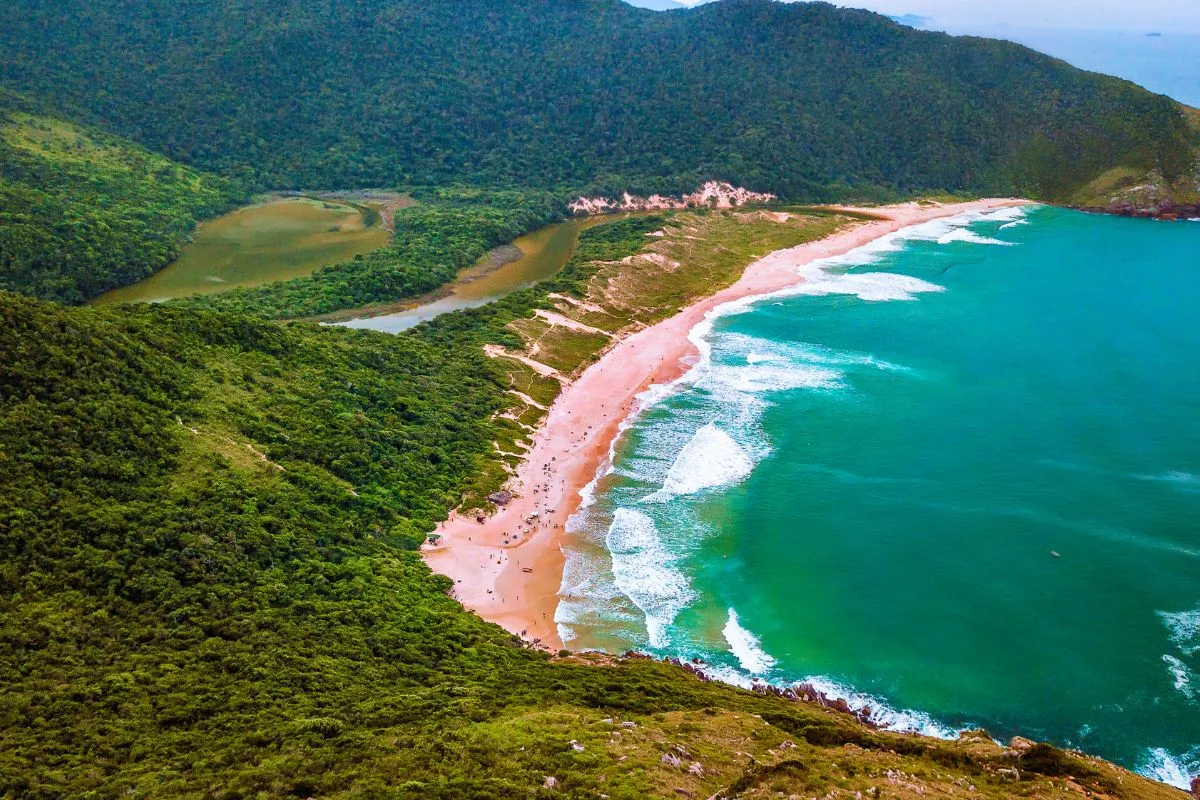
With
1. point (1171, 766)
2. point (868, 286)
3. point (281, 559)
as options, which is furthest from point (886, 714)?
point (868, 286)

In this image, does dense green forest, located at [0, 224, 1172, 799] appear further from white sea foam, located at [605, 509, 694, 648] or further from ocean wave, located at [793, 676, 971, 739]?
white sea foam, located at [605, 509, 694, 648]

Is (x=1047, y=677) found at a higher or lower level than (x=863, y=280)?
lower

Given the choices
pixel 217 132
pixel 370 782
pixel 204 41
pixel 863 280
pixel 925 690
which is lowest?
pixel 925 690

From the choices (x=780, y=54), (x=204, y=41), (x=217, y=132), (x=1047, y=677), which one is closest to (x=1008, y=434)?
(x=1047, y=677)

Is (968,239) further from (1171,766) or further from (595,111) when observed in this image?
(1171,766)

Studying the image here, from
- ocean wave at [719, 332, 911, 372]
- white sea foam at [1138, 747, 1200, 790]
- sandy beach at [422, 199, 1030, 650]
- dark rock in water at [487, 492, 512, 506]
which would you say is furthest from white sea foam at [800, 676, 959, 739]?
ocean wave at [719, 332, 911, 372]

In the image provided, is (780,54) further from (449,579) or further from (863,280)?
(449,579)
